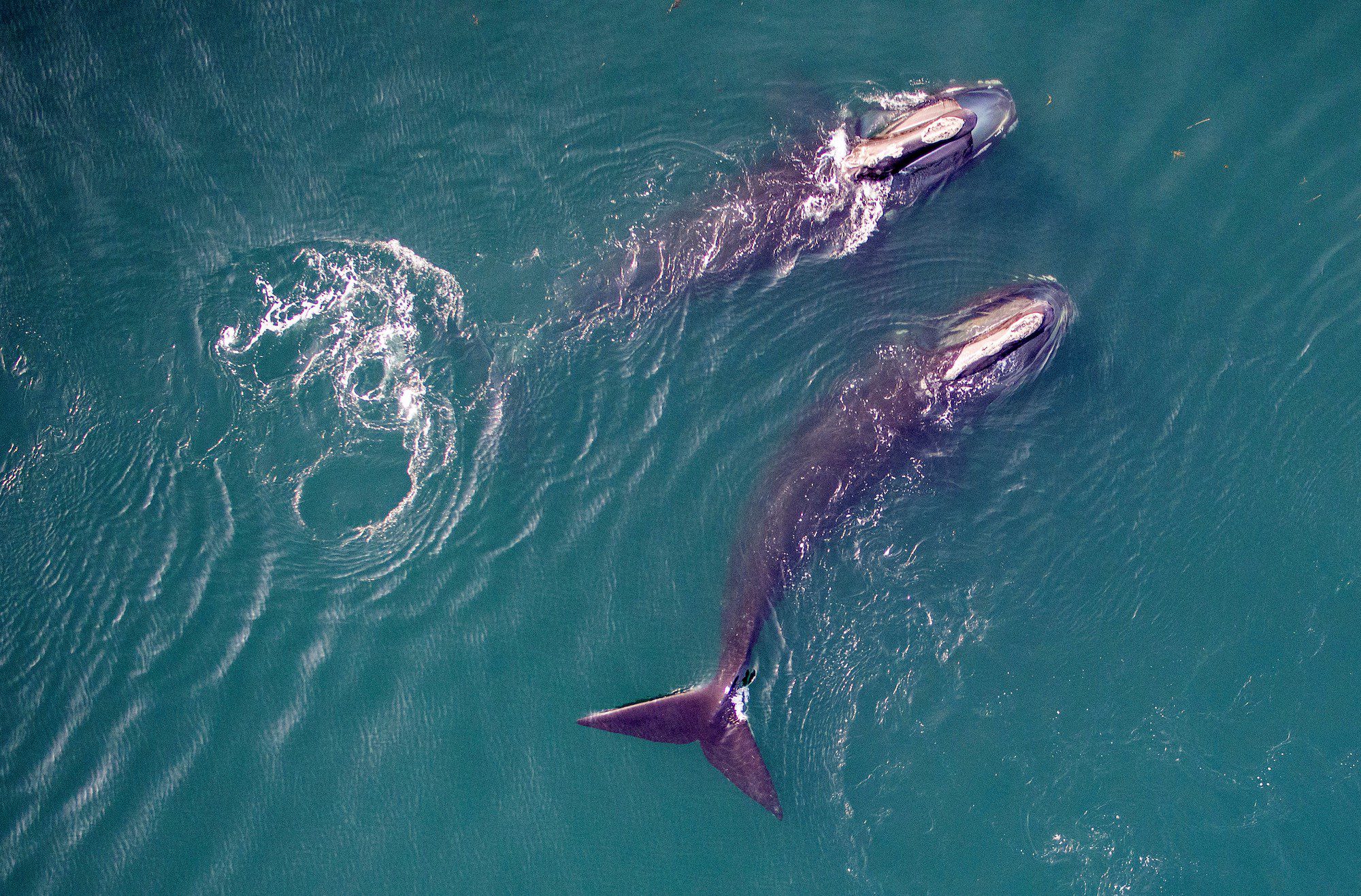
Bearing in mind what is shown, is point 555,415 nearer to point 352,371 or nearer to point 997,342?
point 352,371

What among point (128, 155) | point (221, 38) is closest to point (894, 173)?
point (221, 38)

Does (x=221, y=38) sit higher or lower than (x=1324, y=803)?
higher

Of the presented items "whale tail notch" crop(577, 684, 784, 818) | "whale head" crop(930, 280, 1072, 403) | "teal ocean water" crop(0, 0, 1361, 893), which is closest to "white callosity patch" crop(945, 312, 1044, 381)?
"whale head" crop(930, 280, 1072, 403)

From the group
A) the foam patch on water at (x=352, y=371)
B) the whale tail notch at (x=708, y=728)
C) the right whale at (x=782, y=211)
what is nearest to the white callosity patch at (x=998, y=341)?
the right whale at (x=782, y=211)

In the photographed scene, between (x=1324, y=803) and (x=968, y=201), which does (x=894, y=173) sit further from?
(x=1324, y=803)

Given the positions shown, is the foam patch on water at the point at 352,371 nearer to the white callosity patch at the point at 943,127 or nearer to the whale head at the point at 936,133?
the whale head at the point at 936,133
